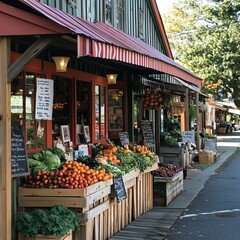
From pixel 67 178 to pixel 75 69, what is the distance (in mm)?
3525

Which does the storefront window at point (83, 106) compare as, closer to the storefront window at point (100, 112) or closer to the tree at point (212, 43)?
the storefront window at point (100, 112)

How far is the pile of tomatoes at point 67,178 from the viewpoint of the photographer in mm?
5891

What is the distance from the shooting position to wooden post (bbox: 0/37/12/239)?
5.00 metres

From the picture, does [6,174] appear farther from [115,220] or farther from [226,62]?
[226,62]

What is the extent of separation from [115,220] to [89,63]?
3.74 meters

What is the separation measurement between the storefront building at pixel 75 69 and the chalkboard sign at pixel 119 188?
1447mm

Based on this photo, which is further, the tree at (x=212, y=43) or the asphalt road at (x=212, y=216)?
the tree at (x=212, y=43)

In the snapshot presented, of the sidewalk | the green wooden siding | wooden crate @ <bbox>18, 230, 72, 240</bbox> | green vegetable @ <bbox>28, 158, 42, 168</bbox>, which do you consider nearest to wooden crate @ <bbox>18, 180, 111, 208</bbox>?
wooden crate @ <bbox>18, 230, 72, 240</bbox>

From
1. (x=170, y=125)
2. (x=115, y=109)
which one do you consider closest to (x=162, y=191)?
(x=115, y=109)

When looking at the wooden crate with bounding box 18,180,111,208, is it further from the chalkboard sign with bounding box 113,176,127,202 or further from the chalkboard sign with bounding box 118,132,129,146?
the chalkboard sign with bounding box 118,132,129,146

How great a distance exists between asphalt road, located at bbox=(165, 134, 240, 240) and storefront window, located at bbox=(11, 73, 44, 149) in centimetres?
265

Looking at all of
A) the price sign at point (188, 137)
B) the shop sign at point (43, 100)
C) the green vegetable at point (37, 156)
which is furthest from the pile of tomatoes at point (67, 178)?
the price sign at point (188, 137)

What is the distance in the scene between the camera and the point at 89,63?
9570 millimetres

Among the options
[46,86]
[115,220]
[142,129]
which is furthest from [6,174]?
[142,129]
